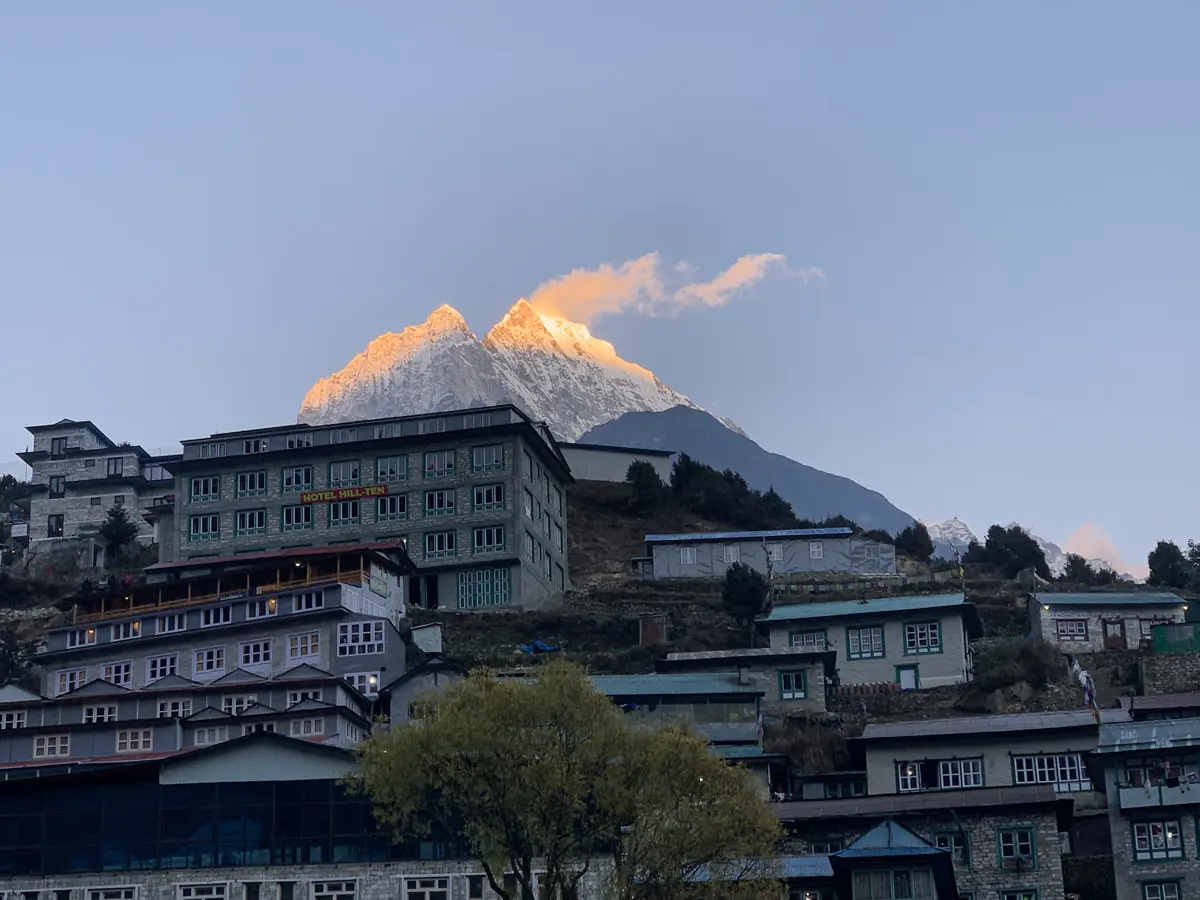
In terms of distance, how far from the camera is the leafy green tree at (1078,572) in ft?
398

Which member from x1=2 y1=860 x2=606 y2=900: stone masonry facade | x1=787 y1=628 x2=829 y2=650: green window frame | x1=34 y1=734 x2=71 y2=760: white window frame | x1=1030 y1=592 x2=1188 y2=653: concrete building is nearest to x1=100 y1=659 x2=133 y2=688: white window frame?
x1=34 y1=734 x2=71 y2=760: white window frame

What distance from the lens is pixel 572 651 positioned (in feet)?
A: 321

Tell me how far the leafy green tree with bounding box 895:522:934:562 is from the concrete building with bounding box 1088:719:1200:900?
63.3 metres

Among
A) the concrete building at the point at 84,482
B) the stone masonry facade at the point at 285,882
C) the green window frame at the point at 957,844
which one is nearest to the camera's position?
the stone masonry facade at the point at 285,882

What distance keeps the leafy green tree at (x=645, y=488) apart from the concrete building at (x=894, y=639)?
48.3 m

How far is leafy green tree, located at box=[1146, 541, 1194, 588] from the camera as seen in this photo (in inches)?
4498

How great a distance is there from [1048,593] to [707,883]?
49.9 meters

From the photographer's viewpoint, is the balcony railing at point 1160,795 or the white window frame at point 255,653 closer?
the balcony railing at point 1160,795

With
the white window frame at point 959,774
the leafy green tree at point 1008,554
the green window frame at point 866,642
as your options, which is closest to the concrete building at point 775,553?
the leafy green tree at point 1008,554

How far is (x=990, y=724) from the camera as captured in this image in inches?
2950

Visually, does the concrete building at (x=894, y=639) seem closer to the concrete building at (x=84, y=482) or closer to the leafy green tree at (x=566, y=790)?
the leafy green tree at (x=566, y=790)

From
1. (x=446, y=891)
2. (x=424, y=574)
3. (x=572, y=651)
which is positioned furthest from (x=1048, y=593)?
(x=446, y=891)

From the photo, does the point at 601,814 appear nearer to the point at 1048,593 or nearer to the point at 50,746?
the point at 50,746

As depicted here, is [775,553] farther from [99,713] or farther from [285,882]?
[285,882]
